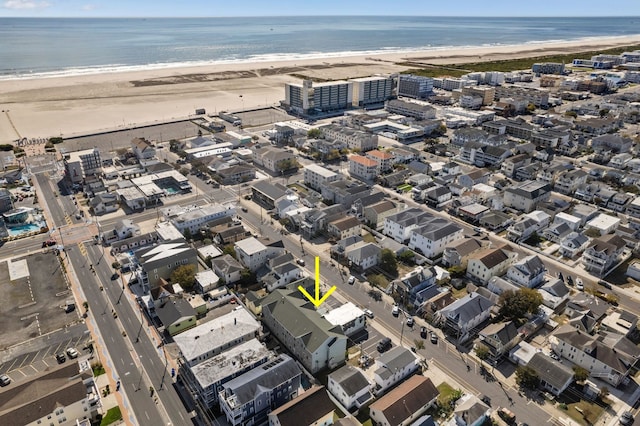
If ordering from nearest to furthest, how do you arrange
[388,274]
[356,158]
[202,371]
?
1. [202,371]
2. [388,274]
3. [356,158]

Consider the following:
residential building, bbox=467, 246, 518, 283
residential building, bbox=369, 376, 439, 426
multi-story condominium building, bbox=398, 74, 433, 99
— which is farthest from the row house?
multi-story condominium building, bbox=398, 74, 433, 99

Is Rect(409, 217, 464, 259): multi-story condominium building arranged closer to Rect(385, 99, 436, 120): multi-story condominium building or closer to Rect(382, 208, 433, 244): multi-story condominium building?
Rect(382, 208, 433, 244): multi-story condominium building

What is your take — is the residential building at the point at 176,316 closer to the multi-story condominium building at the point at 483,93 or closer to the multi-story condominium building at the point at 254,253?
the multi-story condominium building at the point at 254,253

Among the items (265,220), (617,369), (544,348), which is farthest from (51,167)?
(617,369)

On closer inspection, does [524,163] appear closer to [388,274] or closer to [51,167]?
[388,274]

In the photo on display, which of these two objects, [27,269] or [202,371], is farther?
[27,269]

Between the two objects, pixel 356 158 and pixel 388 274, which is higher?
pixel 356 158

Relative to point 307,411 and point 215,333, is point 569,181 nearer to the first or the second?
point 307,411
